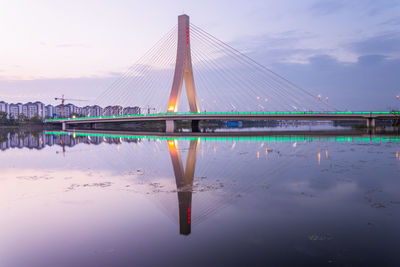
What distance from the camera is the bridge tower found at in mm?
56656

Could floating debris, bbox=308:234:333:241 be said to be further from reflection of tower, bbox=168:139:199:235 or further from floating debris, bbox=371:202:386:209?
floating debris, bbox=371:202:386:209

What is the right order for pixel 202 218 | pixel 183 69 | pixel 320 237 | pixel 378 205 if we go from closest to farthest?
1. pixel 320 237
2. pixel 202 218
3. pixel 378 205
4. pixel 183 69

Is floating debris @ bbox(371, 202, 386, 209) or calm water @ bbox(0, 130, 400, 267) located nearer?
calm water @ bbox(0, 130, 400, 267)

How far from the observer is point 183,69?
5625cm

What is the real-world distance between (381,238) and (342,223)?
1043mm

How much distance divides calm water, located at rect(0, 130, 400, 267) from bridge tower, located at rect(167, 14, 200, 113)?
1702 inches

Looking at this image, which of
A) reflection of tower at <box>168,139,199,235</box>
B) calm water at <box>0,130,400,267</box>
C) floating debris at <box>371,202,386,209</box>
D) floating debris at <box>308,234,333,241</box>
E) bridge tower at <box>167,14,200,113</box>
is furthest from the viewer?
bridge tower at <box>167,14,200,113</box>

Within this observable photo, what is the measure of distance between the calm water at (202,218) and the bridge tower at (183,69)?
43.2m

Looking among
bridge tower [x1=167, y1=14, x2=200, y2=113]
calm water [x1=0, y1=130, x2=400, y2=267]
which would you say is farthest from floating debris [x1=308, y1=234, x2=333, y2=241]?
bridge tower [x1=167, y1=14, x2=200, y2=113]

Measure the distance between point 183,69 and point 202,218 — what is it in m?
50.5

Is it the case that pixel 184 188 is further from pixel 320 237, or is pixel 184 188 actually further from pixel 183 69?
pixel 183 69

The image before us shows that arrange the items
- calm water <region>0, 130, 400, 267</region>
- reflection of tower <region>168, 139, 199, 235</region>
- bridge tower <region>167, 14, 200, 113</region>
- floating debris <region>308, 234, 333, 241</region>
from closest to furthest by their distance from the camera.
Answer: calm water <region>0, 130, 400, 267</region>, floating debris <region>308, 234, 333, 241</region>, reflection of tower <region>168, 139, 199, 235</region>, bridge tower <region>167, 14, 200, 113</region>

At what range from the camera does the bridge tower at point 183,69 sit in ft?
186

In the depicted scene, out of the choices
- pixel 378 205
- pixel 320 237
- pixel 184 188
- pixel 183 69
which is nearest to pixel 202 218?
pixel 320 237
